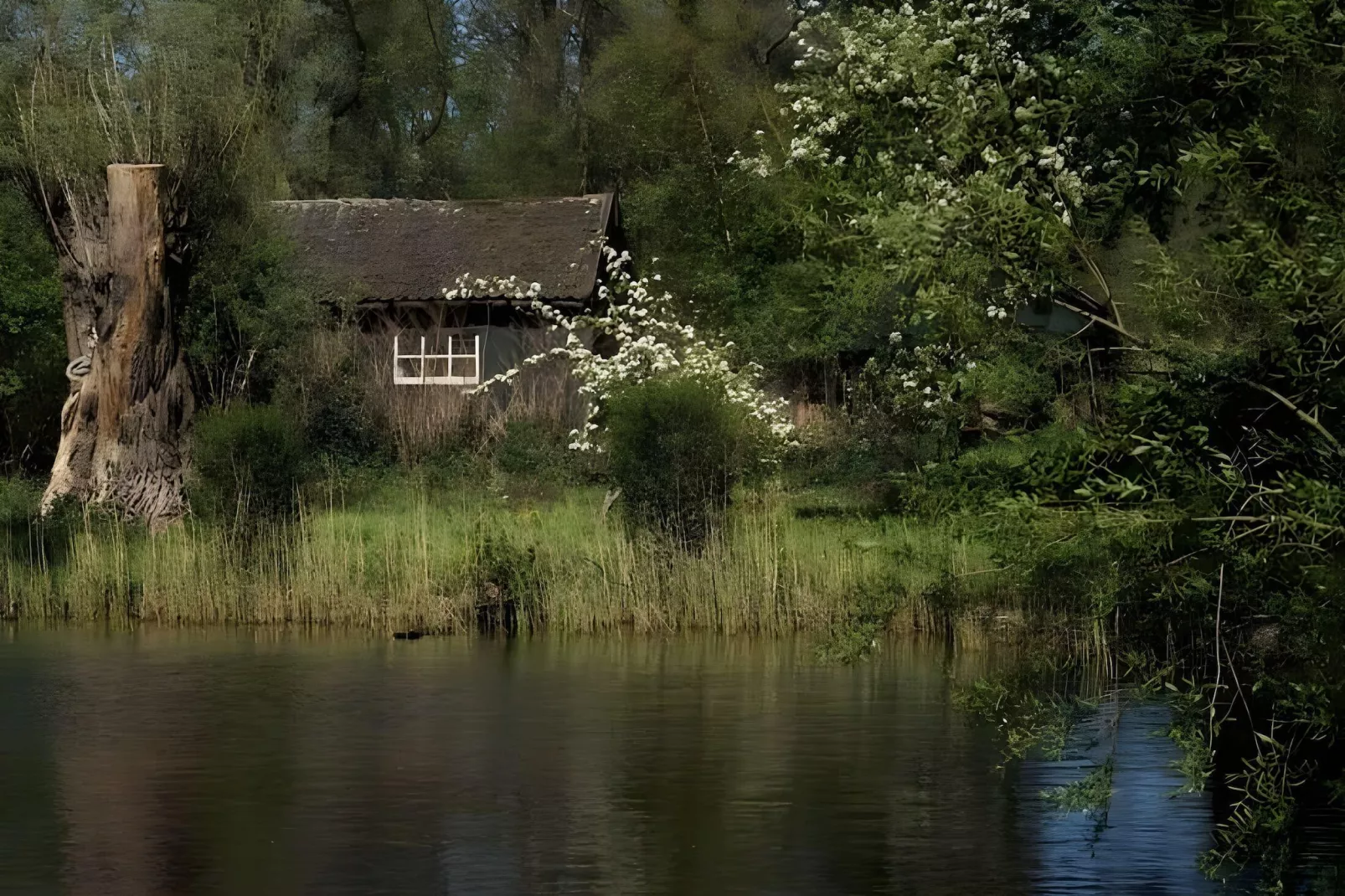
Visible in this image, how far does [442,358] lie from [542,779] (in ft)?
82.1

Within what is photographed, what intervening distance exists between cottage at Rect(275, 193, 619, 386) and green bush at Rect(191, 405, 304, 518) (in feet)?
43.5

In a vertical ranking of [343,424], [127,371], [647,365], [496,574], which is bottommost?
[496,574]

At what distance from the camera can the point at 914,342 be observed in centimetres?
2819

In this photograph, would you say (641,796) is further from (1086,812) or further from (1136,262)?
(1136,262)

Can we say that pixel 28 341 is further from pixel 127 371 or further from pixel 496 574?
pixel 496 574

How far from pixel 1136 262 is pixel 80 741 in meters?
7.41

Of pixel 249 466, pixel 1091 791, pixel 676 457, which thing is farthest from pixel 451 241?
pixel 1091 791

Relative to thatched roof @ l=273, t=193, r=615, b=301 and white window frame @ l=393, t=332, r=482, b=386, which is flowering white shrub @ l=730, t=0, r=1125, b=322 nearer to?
white window frame @ l=393, t=332, r=482, b=386

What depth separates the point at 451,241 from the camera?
124 ft

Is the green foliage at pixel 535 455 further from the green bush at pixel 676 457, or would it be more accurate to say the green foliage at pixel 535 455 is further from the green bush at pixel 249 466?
the green bush at pixel 676 457

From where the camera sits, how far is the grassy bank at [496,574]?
17.5 metres

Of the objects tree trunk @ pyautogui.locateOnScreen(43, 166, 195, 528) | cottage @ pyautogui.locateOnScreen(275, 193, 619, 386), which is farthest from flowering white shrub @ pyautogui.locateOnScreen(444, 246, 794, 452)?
tree trunk @ pyautogui.locateOnScreen(43, 166, 195, 528)

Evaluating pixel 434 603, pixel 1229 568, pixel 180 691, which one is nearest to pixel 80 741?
pixel 180 691

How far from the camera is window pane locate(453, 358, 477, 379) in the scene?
36.6 m
